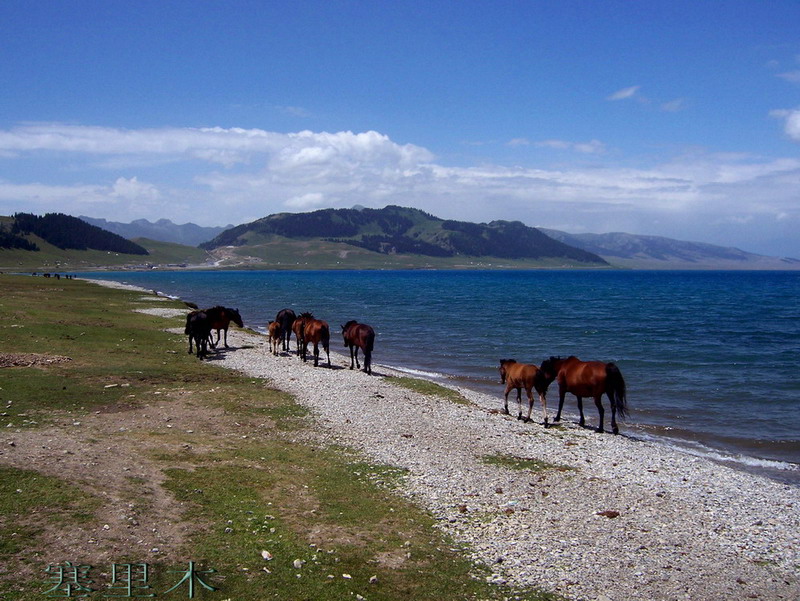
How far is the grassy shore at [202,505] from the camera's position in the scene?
8609mm

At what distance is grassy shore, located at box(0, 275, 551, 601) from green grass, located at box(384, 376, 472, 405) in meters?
6.83

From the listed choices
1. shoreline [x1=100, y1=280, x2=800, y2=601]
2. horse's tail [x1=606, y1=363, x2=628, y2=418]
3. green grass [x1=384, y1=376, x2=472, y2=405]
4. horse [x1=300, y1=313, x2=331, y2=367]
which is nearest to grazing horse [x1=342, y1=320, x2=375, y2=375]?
horse [x1=300, y1=313, x2=331, y2=367]

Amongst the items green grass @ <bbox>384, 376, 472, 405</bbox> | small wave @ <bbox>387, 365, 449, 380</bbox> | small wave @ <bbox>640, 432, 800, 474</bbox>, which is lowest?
small wave @ <bbox>387, 365, 449, 380</bbox>

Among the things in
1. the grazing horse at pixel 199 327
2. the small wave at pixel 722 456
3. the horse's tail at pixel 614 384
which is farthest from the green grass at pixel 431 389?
the grazing horse at pixel 199 327

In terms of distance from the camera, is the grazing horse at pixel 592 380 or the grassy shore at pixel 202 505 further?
the grazing horse at pixel 592 380

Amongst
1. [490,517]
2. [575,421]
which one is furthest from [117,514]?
[575,421]

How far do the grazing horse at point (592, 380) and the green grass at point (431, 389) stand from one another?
390 cm

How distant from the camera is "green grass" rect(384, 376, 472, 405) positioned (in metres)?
24.3

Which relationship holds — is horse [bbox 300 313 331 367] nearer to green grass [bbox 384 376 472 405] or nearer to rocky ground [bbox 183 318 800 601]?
green grass [bbox 384 376 472 405]

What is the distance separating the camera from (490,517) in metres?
11.7

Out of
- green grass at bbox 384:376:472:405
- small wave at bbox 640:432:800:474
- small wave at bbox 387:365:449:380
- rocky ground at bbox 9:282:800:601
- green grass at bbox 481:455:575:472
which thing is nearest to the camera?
rocky ground at bbox 9:282:800:601

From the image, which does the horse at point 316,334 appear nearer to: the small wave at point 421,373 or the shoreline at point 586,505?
the small wave at point 421,373

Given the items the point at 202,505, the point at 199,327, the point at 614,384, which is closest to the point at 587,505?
the point at 202,505

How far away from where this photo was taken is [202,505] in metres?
11.1
